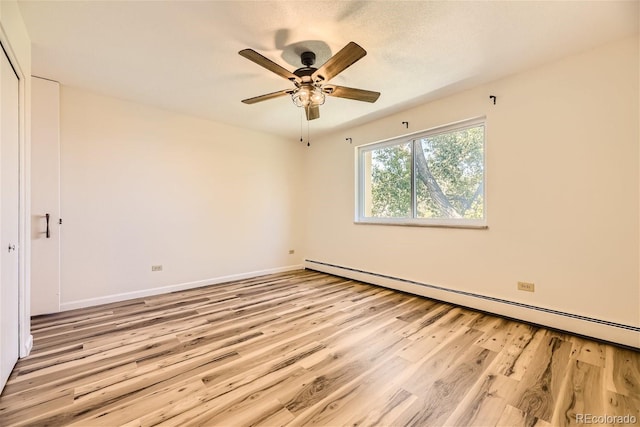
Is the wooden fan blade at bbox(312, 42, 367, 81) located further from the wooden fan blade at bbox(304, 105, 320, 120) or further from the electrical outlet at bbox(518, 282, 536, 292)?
the electrical outlet at bbox(518, 282, 536, 292)

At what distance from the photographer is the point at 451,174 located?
11.1ft

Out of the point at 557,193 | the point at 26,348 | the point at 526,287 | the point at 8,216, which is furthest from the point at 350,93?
the point at 26,348

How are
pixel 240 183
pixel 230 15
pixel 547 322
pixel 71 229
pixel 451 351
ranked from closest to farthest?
pixel 230 15 < pixel 451 351 < pixel 547 322 < pixel 71 229 < pixel 240 183

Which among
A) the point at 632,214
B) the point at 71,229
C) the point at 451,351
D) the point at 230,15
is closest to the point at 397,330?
the point at 451,351

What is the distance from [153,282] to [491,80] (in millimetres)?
4679

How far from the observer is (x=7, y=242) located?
5.80ft

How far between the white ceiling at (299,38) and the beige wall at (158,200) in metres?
0.56

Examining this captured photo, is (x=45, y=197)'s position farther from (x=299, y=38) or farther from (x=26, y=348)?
(x=299, y=38)

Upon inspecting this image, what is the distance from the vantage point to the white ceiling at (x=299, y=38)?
1.88 m

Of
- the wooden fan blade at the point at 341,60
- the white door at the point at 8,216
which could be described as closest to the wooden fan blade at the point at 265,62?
the wooden fan blade at the point at 341,60

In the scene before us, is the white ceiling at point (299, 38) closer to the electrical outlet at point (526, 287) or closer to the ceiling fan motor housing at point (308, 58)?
the ceiling fan motor housing at point (308, 58)

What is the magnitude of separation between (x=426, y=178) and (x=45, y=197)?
14.3 ft

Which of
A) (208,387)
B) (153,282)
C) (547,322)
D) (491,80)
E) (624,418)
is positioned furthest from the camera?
(153,282)

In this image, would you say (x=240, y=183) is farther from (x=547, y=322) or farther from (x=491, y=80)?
(x=547, y=322)
